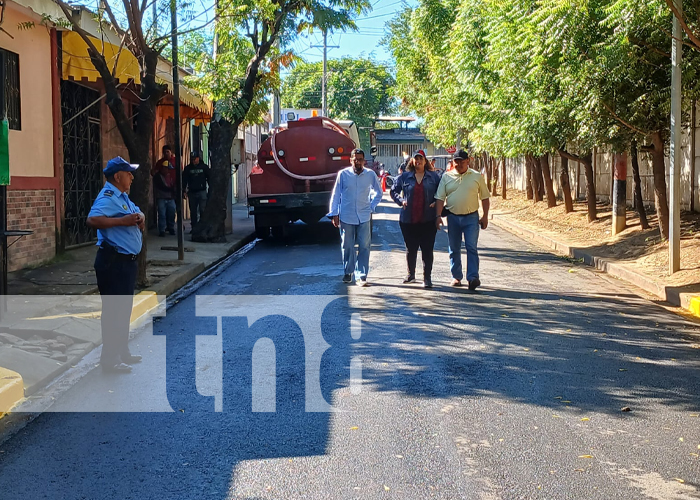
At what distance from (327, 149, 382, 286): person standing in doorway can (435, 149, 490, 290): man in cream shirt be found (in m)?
0.92

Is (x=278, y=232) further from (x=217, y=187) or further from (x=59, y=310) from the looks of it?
(x=59, y=310)

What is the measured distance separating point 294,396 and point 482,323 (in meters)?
3.19

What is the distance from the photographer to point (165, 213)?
59.7 ft

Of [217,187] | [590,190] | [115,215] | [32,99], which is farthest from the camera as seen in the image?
[590,190]

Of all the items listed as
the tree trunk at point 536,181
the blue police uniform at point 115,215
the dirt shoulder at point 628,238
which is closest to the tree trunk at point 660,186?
the dirt shoulder at point 628,238

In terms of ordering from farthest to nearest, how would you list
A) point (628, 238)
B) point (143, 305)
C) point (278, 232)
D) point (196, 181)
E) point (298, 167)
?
point (278, 232) → point (196, 181) → point (298, 167) → point (628, 238) → point (143, 305)

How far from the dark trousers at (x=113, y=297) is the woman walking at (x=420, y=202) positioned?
16.1ft

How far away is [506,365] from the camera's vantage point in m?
6.59

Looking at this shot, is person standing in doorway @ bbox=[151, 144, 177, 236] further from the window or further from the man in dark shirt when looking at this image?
the window

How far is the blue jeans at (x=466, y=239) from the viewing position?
10618mm

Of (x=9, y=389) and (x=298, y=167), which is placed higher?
(x=298, y=167)

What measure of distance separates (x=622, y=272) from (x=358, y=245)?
4254 mm

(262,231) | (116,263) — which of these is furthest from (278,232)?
(116,263)

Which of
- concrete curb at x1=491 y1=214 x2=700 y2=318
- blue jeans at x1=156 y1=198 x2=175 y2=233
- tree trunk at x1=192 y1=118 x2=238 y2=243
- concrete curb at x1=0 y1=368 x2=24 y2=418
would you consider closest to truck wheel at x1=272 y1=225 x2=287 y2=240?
tree trunk at x1=192 y1=118 x2=238 y2=243
